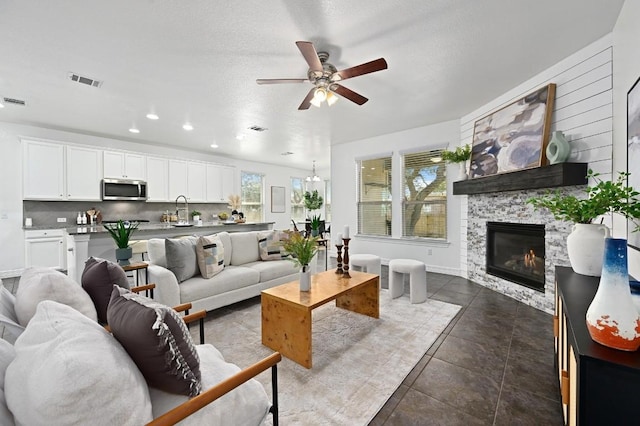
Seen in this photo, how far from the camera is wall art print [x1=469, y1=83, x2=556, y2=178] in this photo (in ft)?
10.5

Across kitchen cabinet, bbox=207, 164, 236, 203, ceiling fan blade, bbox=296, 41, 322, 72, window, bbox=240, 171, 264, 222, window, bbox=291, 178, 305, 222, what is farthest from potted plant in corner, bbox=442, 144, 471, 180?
window, bbox=291, 178, 305, 222

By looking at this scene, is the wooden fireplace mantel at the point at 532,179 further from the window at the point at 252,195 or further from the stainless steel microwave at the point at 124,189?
the stainless steel microwave at the point at 124,189

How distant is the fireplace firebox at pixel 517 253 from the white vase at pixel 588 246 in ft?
5.55

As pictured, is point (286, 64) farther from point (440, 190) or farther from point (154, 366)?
point (440, 190)

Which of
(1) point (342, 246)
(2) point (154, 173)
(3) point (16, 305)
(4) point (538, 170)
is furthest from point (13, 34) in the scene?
(4) point (538, 170)

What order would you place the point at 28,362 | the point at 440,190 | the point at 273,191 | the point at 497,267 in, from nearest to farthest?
the point at 28,362, the point at 497,267, the point at 440,190, the point at 273,191

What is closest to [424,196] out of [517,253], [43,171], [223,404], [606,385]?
[517,253]

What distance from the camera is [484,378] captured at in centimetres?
203

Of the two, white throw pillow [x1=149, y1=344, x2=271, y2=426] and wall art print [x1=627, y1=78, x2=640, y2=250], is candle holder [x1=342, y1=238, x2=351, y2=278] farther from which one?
wall art print [x1=627, y1=78, x2=640, y2=250]

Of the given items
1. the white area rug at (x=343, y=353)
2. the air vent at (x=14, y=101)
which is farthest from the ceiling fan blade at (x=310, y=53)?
the air vent at (x=14, y=101)

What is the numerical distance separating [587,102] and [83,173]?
25.7 feet

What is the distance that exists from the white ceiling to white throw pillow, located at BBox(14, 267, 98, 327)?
203 cm

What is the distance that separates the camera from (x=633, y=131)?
1882mm

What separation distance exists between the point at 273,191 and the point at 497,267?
6938mm
